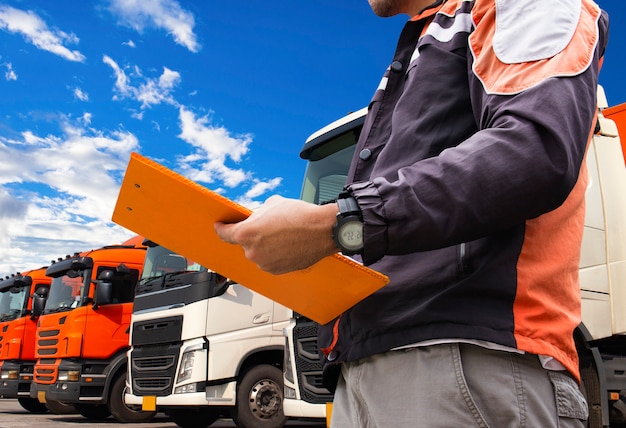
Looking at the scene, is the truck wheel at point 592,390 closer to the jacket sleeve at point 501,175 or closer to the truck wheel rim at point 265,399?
the jacket sleeve at point 501,175

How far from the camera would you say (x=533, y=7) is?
105 centimetres

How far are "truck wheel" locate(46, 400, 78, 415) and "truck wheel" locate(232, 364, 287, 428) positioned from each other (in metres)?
6.59

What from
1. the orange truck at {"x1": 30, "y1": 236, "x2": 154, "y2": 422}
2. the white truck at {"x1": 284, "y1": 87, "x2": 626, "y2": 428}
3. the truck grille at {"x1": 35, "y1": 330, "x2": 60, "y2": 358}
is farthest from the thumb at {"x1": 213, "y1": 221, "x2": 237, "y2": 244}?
the truck grille at {"x1": 35, "y1": 330, "x2": 60, "y2": 358}

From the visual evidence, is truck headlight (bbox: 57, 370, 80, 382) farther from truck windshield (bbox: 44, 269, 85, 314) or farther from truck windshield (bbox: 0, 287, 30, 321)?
truck windshield (bbox: 0, 287, 30, 321)

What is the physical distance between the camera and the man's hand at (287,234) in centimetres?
93

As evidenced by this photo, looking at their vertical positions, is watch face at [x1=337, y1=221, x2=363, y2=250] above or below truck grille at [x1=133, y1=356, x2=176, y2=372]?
below

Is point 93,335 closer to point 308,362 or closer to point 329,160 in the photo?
point 308,362

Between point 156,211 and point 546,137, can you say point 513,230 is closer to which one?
point 546,137

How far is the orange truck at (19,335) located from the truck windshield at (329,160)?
9360mm

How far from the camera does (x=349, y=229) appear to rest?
0.94 m

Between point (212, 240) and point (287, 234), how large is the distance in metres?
0.26

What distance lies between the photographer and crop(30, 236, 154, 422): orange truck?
9.70 m

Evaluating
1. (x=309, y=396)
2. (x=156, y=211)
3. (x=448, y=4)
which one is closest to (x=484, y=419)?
(x=156, y=211)

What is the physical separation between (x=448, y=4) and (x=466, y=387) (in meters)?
0.77
